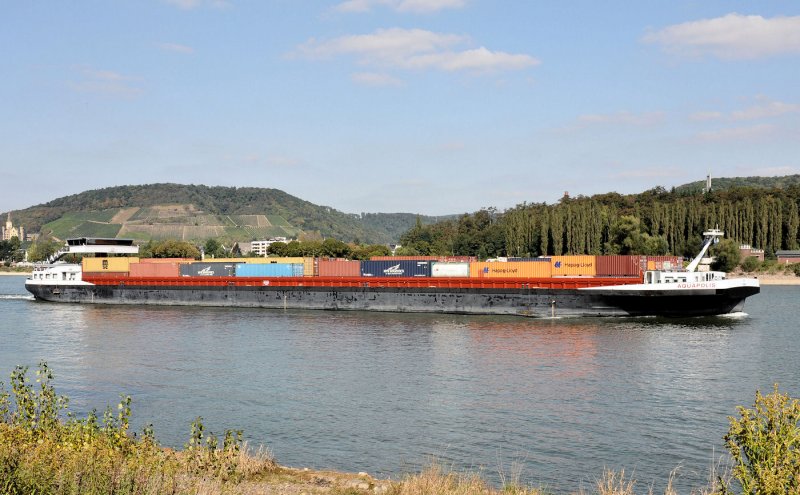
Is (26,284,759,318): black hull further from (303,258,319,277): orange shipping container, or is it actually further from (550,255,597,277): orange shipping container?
(303,258,319,277): orange shipping container

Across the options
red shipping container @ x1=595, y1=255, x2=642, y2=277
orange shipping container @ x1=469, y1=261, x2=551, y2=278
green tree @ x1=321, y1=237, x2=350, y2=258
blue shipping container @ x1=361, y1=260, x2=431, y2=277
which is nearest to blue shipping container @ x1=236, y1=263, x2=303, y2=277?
blue shipping container @ x1=361, y1=260, x2=431, y2=277

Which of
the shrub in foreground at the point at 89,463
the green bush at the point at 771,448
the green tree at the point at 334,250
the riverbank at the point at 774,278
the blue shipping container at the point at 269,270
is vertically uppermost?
the green tree at the point at 334,250

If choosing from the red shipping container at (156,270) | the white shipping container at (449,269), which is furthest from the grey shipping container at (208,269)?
the white shipping container at (449,269)

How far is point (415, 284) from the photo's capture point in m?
66.9

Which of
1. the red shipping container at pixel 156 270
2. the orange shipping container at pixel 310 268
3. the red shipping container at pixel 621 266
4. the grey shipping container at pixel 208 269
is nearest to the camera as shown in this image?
the red shipping container at pixel 621 266

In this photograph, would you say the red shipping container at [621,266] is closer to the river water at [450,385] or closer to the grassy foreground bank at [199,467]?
the river water at [450,385]

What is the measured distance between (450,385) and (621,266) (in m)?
34.2

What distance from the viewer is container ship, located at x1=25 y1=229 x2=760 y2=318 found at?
185 feet

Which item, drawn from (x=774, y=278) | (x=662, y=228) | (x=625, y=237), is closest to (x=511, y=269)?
(x=625, y=237)

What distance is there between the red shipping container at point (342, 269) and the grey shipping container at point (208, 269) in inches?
453

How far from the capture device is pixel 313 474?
58.0ft

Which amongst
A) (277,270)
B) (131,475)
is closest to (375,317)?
(277,270)

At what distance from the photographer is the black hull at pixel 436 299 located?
184 feet

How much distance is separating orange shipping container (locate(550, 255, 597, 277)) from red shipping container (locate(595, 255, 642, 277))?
0.97 metres
